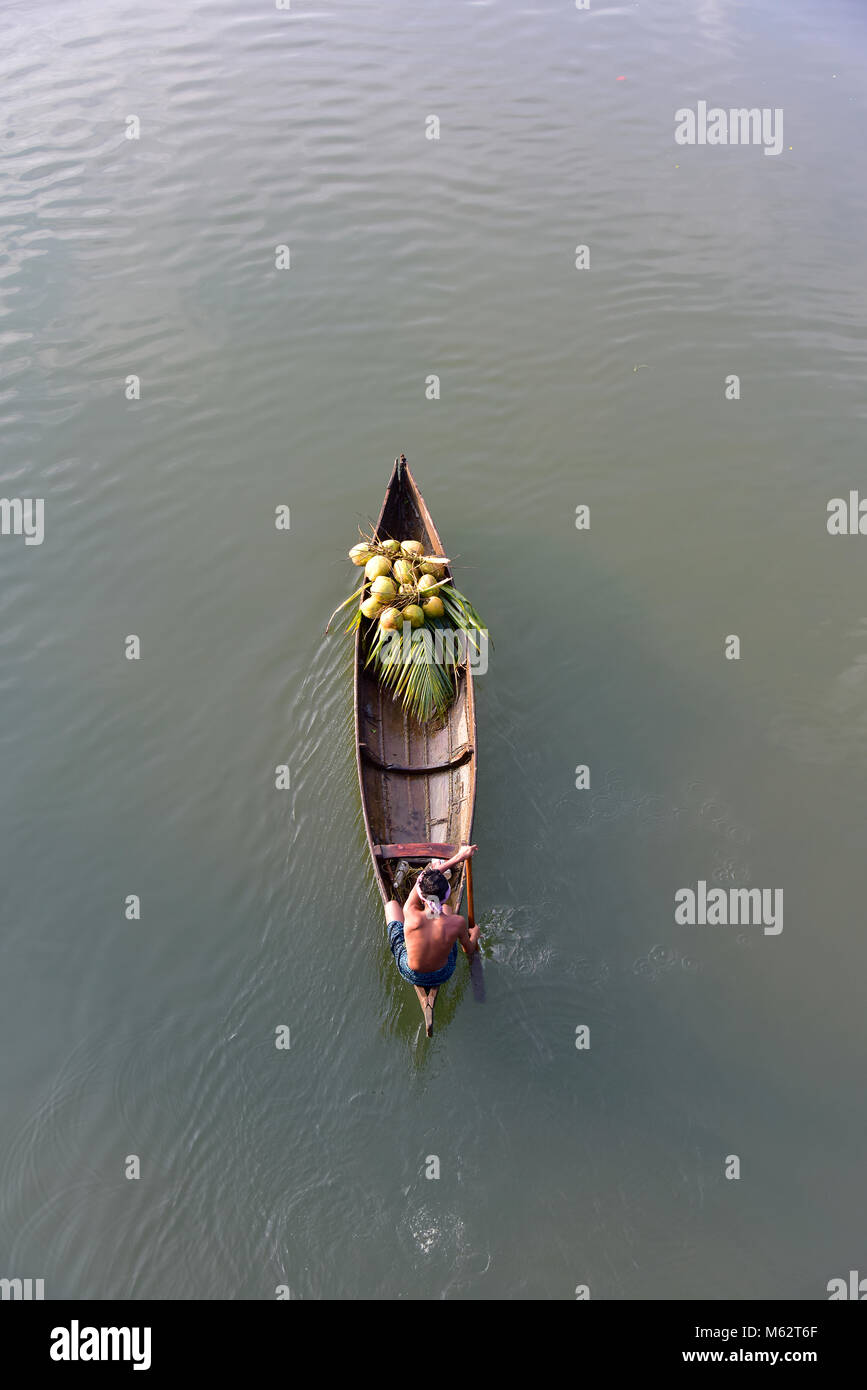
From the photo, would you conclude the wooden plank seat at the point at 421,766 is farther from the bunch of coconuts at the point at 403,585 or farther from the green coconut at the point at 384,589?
the green coconut at the point at 384,589

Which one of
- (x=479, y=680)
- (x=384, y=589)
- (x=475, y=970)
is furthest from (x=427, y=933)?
(x=384, y=589)

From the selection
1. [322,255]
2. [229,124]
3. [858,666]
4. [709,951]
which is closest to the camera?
[709,951]

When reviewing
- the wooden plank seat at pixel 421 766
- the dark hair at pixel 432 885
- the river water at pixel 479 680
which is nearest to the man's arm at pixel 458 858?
the dark hair at pixel 432 885

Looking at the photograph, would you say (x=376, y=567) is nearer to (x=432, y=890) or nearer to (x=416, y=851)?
(x=416, y=851)

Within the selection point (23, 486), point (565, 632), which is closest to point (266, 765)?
point (565, 632)

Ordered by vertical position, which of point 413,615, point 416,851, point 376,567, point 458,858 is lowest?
point 458,858

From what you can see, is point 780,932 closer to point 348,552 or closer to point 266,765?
point 266,765
